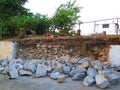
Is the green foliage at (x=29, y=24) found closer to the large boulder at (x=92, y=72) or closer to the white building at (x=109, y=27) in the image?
the white building at (x=109, y=27)

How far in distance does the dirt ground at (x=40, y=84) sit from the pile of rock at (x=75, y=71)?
0.16 metres

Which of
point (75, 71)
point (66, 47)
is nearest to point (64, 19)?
point (66, 47)

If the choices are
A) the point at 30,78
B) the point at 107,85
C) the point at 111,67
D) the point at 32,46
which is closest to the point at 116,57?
the point at 111,67

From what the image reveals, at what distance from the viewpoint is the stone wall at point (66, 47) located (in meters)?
9.63

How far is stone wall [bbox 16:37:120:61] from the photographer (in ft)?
31.6

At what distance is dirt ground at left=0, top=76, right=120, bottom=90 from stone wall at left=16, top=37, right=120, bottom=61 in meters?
2.21

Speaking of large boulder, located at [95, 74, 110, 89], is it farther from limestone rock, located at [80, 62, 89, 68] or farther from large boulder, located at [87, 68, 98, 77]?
limestone rock, located at [80, 62, 89, 68]

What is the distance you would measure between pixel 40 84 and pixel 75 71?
1344mm

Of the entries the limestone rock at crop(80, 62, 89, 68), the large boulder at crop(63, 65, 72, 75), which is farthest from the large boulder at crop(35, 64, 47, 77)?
the limestone rock at crop(80, 62, 89, 68)

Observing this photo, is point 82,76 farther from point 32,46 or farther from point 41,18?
point 41,18

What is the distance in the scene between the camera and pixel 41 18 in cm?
1650

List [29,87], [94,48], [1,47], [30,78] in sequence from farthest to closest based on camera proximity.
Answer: [1,47]
[94,48]
[30,78]
[29,87]

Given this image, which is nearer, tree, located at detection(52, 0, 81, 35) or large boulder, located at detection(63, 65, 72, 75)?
large boulder, located at detection(63, 65, 72, 75)

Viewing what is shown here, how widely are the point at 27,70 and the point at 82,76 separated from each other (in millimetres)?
2357
